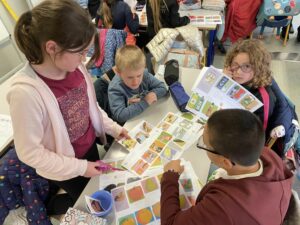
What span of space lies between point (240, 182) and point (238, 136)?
0.54ft

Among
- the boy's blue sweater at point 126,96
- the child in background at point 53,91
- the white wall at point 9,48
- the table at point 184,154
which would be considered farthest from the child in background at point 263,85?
the white wall at point 9,48

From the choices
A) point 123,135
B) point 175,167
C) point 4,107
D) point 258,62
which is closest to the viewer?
point 175,167

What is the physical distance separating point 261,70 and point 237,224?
3.67 ft

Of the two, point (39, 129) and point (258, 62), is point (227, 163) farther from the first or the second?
point (258, 62)

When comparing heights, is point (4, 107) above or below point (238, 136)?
below

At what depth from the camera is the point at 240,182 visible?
89 cm

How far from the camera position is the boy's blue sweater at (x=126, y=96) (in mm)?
1662

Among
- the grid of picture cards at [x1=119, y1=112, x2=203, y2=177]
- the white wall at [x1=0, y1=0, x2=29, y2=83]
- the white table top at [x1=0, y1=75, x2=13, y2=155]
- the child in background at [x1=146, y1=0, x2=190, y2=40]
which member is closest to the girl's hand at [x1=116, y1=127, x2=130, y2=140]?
the grid of picture cards at [x1=119, y1=112, x2=203, y2=177]

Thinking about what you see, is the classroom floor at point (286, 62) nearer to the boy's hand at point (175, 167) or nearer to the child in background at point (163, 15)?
the child in background at point (163, 15)

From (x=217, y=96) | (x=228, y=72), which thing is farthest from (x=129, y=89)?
(x=228, y=72)

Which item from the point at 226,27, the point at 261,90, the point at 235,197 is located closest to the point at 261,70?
the point at 261,90

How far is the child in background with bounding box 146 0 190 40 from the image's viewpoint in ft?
8.85

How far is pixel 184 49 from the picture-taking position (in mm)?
2736

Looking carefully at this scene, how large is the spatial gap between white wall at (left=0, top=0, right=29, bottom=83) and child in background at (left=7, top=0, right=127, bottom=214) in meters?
2.92
